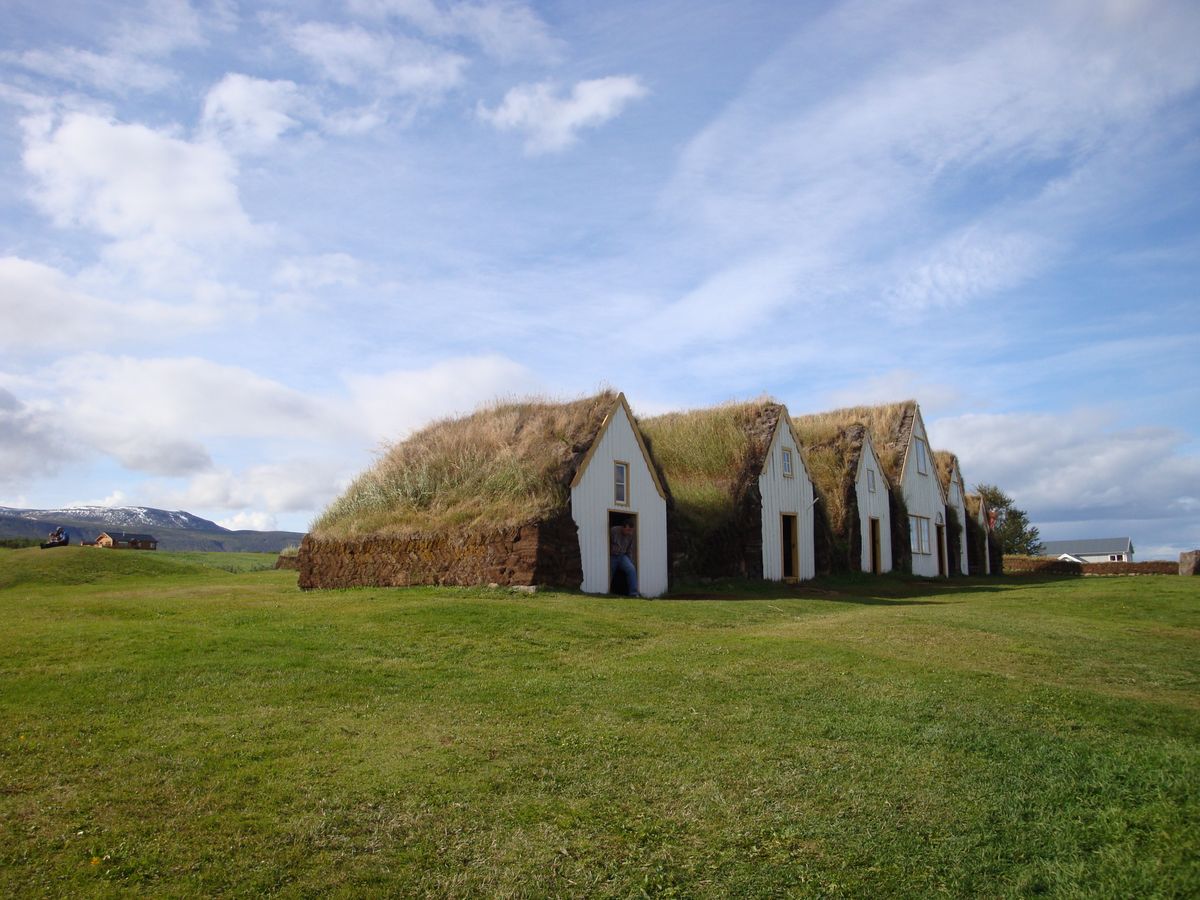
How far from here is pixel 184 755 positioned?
8180 millimetres

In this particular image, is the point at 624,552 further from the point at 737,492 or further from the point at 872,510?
the point at 872,510

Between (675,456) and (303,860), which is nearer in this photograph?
(303,860)

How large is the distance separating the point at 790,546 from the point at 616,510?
10022 mm

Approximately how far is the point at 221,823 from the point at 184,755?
5.47 ft

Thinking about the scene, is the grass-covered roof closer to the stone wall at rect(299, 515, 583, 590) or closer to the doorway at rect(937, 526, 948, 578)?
the doorway at rect(937, 526, 948, 578)

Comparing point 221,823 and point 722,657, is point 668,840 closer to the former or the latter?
point 221,823

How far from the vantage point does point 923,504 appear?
42688 millimetres

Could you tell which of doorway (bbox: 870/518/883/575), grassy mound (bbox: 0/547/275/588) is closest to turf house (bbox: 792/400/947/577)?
doorway (bbox: 870/518/883/575)

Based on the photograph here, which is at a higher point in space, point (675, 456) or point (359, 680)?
point (675, 456)

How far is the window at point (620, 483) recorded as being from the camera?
24094 millimetres

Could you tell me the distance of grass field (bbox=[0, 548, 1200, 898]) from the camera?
640 centimetres

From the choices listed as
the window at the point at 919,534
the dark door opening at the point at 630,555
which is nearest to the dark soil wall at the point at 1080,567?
the window at the point at 919,534

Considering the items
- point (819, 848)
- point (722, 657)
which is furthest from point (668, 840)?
point (722, 657)

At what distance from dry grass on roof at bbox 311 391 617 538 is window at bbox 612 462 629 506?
133 cm
